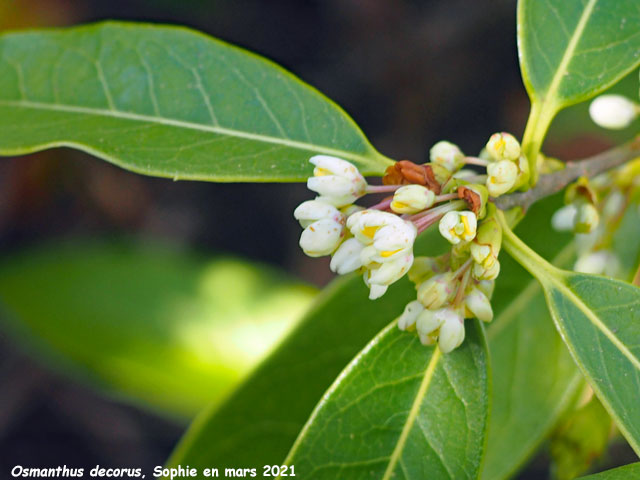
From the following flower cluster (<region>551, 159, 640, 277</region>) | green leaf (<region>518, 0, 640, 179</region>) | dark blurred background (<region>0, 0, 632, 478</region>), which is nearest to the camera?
green leaf (<region>518, 0, 640, 179</region>)

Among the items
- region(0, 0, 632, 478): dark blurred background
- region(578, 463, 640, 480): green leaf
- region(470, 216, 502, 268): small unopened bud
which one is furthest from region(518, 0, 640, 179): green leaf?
region(0, 0, 632, 478): dark blurred background

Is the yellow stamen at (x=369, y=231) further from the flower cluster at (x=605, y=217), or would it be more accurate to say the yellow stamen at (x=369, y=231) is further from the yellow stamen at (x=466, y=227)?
the flower cluster at (x=605, y=217)

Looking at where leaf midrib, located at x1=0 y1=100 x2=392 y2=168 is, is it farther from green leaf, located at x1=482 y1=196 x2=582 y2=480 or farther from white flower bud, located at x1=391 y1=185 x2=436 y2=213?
green leaf, located at x1=482 y1=196 x2=582 y2=480

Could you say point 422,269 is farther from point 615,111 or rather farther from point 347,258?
point 615,111

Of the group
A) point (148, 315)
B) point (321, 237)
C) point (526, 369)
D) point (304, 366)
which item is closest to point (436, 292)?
point (321, 237)

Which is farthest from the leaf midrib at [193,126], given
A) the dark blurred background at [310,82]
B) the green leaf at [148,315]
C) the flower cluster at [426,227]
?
the dark blurred background at [310,82]

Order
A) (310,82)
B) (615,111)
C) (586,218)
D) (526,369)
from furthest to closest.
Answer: (310,82) → (526,369) → (615,111) → (586,218)
